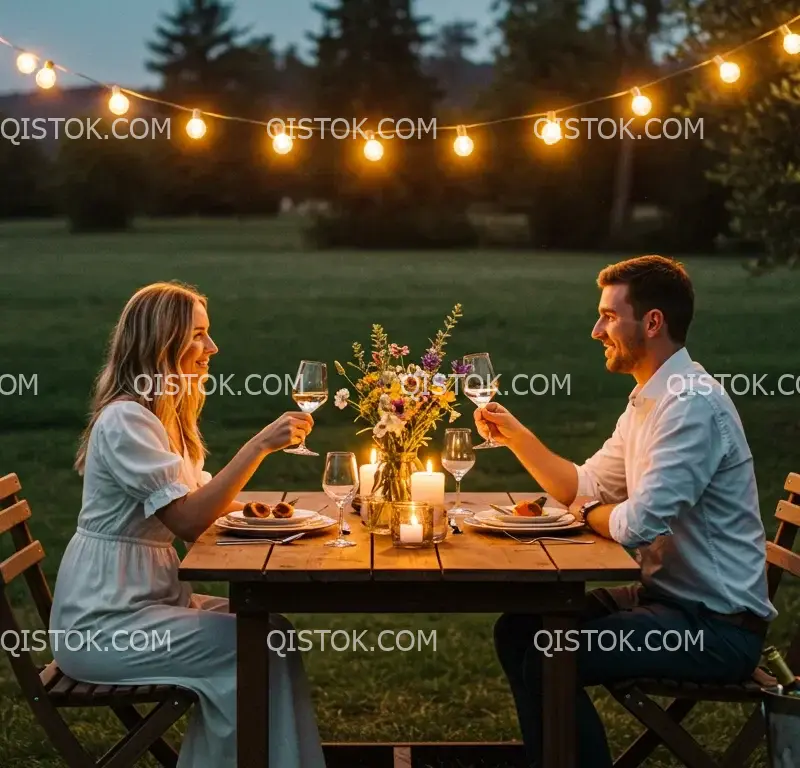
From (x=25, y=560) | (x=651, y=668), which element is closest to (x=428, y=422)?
(x=651, y=668)

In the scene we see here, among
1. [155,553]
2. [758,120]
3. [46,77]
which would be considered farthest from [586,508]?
[758,120]

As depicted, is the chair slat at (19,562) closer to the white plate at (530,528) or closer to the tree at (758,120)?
the white plate at (530,528)

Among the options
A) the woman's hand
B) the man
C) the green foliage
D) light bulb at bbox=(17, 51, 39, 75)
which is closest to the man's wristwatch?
the man

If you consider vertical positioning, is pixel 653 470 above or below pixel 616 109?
below

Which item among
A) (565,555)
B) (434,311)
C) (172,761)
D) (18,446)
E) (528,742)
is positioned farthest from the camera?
(434,311)

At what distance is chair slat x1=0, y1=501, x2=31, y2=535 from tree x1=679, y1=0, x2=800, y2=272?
470cm

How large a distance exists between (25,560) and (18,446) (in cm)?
536

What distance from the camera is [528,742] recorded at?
2.89m

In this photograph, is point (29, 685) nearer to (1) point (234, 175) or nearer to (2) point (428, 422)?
(2) point (428, 422)

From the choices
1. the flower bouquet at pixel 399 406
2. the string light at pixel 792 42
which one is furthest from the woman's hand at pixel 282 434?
the string light at pixel 792 42

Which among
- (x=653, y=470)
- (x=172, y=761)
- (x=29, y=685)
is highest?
(x=653, y=470)

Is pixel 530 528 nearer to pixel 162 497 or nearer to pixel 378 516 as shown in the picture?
pixel 378 516

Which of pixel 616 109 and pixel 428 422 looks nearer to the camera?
pixel 428 422

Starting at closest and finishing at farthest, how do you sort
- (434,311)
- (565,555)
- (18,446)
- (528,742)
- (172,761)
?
(565,555) → (528,742) → (172,761) → (18,446) → (434,311)
